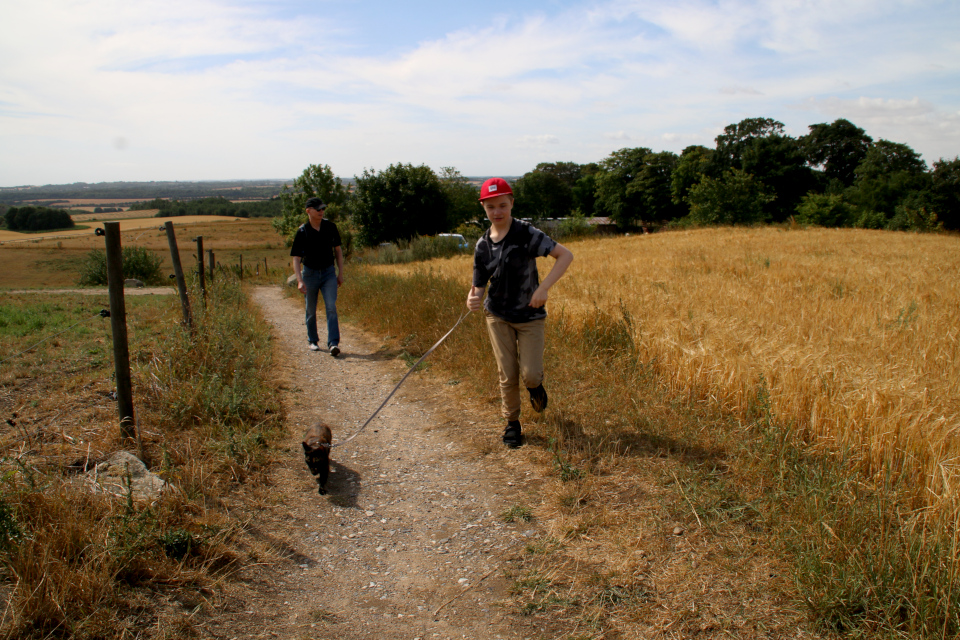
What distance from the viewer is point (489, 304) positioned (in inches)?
180

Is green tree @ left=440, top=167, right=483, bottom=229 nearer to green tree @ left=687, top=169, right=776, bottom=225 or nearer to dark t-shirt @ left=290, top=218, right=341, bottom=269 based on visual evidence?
green tree @ left=687, top=169, right=776, bottom=225

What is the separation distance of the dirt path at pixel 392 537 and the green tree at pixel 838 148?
7424 cm

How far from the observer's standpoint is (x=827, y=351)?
201 inches

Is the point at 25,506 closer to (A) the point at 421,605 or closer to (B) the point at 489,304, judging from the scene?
(A) the point at 421,605

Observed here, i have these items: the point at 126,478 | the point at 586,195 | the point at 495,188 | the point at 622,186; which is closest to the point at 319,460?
the point at 126,478

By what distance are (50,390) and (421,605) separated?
5.05m

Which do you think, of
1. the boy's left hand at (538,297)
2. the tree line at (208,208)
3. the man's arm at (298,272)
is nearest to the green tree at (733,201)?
the man's arm at (298,272)

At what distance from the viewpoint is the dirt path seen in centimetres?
278

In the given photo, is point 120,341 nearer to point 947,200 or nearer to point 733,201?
point 733,201

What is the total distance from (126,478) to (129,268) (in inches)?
1708

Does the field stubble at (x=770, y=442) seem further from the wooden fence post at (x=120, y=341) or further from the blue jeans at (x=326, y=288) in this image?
the wooden fence post at (x=120, y=341)

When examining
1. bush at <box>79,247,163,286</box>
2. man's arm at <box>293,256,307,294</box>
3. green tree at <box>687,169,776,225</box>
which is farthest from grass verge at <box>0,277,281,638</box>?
green tree at <box>687,169,776,225</box>

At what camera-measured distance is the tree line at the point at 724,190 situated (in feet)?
147

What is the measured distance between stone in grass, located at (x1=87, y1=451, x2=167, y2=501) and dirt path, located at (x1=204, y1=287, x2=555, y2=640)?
25.6 inches
